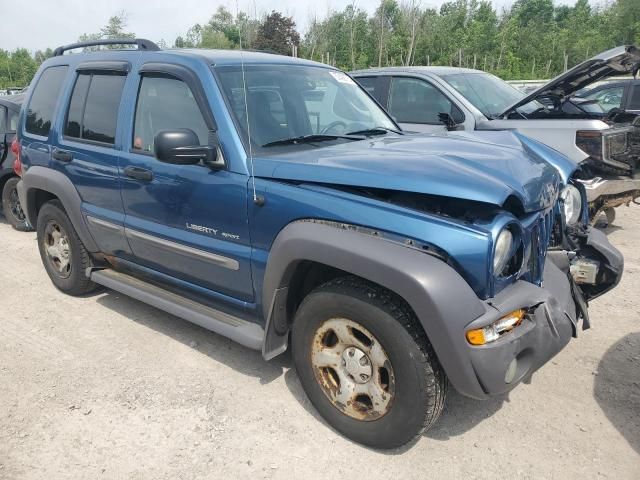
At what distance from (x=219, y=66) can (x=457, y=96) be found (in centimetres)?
382

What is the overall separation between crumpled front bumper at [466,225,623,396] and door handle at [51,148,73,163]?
11.3ft

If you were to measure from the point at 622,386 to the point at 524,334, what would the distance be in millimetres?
1413

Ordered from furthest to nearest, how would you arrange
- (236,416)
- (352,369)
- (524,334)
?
1. (236,416)
2. (352,369)
3. (524,334)

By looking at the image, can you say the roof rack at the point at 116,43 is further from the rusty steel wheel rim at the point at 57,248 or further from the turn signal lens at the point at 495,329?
the turn signal lens at the point at 495,329

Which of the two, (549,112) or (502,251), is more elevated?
(549,112)

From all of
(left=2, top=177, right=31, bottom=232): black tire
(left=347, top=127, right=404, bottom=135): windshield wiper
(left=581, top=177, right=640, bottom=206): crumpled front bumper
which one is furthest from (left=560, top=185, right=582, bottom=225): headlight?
(left=2, top=177, right=31, bottom=232): black tire

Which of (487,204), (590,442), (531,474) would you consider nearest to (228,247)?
(487,204)

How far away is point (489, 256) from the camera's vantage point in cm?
236

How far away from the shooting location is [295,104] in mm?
3531

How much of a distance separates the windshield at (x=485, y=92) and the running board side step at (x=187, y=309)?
4287 mm

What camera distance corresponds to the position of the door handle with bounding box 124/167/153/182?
3.55 m

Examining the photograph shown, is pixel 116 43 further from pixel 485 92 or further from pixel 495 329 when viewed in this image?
pixel 485 92

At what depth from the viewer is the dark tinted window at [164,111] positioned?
A: 337 centimetres

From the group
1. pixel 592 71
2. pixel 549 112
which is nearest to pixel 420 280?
pixel 592 71
